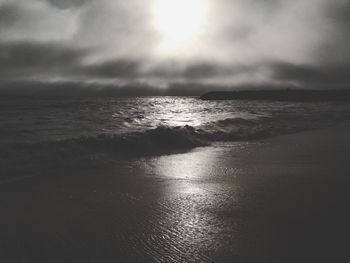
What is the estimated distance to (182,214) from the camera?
476 cm

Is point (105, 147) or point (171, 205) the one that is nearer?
point (171, 205)

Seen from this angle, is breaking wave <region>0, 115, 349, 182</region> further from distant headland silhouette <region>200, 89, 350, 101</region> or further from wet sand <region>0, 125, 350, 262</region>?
distant headland silhouette <region>200, 89, 350, 101</region>

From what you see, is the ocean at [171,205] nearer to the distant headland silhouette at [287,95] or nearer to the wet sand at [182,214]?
the wet sand at [182,214]

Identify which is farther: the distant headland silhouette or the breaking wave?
the distant headland silhouette

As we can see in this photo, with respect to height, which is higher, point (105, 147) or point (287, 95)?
point (287, 95)

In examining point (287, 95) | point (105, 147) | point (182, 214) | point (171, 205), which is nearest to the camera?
point (182, 214)

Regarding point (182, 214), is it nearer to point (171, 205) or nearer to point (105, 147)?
point (171, 205)

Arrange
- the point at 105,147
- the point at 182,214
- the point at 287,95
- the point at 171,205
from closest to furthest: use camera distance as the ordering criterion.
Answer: the point at 182,214 → the point at 171,205 → the point at 105,147 → the point at 287,95

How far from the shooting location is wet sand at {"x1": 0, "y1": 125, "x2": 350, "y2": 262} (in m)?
3.61

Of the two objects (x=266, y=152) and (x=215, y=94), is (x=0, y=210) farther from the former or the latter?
(x=215, y=94)

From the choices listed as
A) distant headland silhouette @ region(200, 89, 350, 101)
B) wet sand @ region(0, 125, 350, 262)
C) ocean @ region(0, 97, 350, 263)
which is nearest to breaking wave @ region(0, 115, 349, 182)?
ocean @ region(0, 97, 350, 263)

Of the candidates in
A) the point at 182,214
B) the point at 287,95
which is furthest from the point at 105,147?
the point at 287,95

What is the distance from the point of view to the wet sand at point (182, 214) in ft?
11.8

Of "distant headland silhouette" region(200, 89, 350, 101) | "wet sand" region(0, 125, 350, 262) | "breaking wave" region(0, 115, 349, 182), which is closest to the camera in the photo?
"wet sand" region(0, 125, 350, 262)
